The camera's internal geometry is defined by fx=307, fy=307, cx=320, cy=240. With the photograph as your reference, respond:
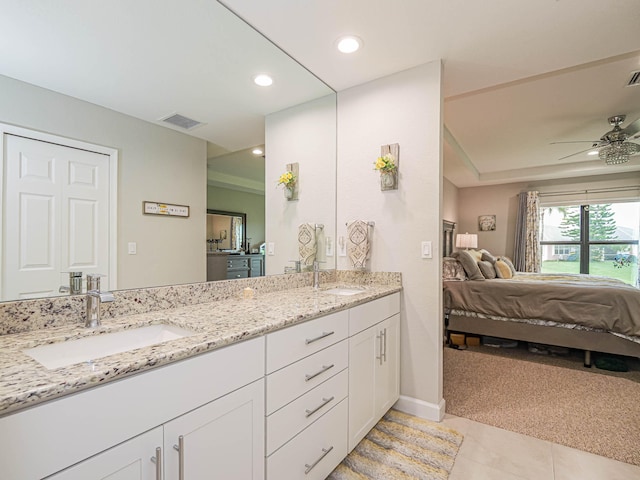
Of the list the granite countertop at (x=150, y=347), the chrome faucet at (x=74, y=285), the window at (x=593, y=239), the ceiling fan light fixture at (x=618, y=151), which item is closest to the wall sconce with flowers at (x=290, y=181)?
the granite countertop at (x=150, y=347)

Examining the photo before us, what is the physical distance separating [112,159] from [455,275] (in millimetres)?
3640

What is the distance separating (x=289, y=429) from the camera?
1.23 meters

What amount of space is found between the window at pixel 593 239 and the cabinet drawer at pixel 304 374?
6.53 m

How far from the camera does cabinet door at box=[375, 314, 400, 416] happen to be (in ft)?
6.33

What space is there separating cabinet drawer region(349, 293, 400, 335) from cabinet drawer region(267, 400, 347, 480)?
15.5 inches

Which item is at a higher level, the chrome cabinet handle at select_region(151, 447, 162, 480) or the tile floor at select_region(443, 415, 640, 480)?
the chrome cabinet handle at select_region(151, 447, 162, 480)

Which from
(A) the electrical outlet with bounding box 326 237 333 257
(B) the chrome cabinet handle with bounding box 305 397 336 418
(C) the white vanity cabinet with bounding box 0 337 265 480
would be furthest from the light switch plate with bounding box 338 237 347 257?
(C) the white vanity cabinet with bounding box 0 337 265 480

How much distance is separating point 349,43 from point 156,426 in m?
2.15

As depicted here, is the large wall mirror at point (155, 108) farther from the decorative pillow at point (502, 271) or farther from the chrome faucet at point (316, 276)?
the decorative pillow at point (502, 271)

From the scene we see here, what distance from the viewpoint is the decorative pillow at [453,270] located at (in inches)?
149

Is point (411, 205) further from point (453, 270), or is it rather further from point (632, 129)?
point (632, 129)

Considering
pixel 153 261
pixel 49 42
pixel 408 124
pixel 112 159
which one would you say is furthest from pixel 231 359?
pixel 408 124

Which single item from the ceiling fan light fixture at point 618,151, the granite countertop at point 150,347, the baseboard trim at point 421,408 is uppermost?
the ceiling fan light fixture at point 618,151

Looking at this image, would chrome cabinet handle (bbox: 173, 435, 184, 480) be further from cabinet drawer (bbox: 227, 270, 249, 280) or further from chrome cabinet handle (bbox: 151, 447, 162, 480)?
cabinet drawer (bbox: 227, 270, 249, 280)
